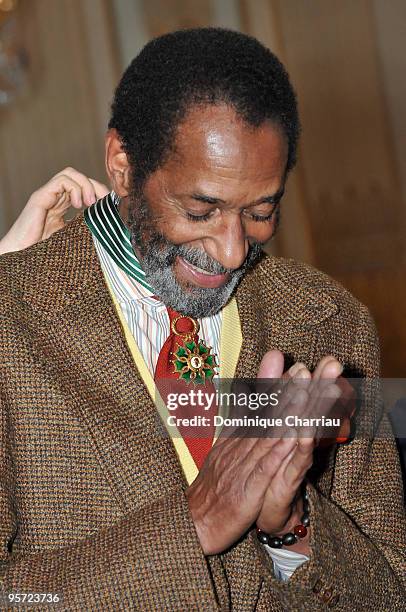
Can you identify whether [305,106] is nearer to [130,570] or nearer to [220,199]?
[220,199]

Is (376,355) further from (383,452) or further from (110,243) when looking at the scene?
(110,243)

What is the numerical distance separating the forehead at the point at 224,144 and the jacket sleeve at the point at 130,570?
0.49 meters

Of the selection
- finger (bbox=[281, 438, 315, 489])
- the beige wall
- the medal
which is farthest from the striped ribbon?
the beige wall

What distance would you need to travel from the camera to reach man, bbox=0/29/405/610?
4.31 ft

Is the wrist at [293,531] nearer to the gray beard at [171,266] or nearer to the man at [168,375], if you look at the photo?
the man at [168,375]

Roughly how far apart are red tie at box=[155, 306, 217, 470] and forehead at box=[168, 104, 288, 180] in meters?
0.29

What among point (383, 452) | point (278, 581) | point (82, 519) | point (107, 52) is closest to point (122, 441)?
point (82, 519)

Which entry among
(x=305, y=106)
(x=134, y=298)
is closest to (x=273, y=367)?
(x=134, y=298)

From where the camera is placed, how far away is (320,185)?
4859mm

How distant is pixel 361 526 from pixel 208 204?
57cm

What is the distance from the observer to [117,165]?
1.57m

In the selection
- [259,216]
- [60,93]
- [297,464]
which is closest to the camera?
[297,464]

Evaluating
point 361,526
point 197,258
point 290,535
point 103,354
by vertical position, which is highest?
point 197,258

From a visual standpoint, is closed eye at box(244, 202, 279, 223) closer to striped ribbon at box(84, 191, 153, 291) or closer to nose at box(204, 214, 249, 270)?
nose at box(204, 214, 249, 270)
